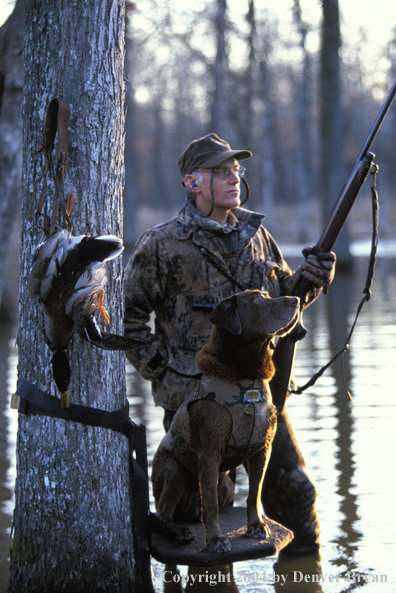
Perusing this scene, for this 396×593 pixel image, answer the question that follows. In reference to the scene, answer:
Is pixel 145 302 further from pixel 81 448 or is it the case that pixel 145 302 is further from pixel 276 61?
pixel 276 61

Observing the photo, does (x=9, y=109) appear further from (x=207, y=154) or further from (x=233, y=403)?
(x=233, y=403)

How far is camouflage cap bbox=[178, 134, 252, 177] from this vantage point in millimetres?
4668

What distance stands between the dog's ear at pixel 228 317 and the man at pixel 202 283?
28.5 inches

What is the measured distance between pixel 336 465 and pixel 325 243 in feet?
7.34

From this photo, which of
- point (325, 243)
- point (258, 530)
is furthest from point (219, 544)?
point (325, 243)

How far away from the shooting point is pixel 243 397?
397 centimetres

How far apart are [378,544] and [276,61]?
4899 cm

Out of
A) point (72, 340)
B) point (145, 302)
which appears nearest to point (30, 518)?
point (72, 340)

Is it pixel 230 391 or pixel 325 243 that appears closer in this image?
pixel 230 391

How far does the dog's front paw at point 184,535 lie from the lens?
4.14 metres

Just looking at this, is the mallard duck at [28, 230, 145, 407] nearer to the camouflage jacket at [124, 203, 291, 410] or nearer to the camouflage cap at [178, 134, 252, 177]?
the camouflage jacket at [124, 203, 291, 410]

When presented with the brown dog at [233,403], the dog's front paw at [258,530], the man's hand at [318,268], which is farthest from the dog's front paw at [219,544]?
the man's hand at [318,268]

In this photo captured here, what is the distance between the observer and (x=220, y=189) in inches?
184

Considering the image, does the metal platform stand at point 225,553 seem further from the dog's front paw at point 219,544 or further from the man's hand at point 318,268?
the man's hand at point 318,268
